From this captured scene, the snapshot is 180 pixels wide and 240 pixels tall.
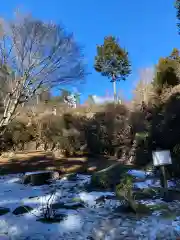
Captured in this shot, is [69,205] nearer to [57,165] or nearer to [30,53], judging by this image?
[57,165]

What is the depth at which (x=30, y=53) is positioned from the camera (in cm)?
1341

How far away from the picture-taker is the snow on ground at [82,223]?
272cm

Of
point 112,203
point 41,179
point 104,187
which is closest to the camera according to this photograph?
point 112,203

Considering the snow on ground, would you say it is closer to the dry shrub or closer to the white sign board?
the white sign board

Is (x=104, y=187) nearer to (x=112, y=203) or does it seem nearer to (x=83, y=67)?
(x=112, y=203)

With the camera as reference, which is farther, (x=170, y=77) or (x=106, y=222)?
(x=170, y=77)

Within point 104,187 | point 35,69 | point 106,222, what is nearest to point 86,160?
point 104,187

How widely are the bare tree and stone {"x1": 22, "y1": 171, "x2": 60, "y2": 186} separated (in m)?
7.69

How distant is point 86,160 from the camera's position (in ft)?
26.0

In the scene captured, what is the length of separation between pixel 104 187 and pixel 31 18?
10868 mm

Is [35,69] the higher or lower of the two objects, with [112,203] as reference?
higher

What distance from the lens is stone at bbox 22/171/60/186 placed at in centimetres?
505

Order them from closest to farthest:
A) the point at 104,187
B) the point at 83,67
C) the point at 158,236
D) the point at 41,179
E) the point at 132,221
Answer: the point at 158,236
the point at 132,221
the point at 104,187
the point at 41,179
the point at 83,67

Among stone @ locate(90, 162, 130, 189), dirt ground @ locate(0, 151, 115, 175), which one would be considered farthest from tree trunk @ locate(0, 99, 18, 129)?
stone @ locate(90, 162, 130, 189)
